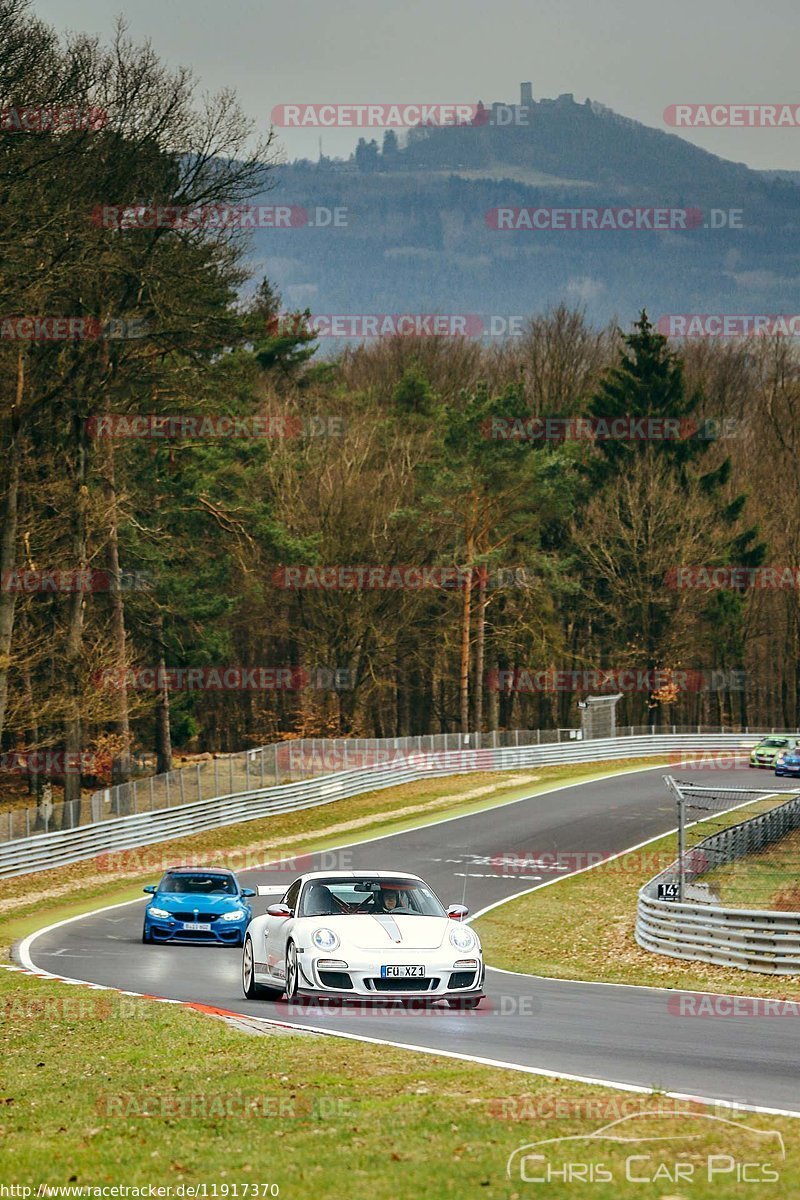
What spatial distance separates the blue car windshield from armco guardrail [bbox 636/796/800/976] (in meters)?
6.68

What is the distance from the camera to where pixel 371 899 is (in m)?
15.8

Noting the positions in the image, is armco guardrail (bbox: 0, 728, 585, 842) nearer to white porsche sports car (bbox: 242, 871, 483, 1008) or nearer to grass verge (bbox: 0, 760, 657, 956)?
grass verge (bbox: 0, 760, 657, 956)

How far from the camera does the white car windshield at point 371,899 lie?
1558 centimetres

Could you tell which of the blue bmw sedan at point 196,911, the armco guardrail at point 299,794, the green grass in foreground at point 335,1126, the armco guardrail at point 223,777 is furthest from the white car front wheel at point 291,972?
the armco guardrail at point 223,777

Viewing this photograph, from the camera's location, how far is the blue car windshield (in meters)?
24.7

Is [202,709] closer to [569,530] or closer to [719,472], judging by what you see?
[569,530]

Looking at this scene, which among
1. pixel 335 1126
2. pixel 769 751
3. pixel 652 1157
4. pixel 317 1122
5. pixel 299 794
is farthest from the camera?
pixel 769 751

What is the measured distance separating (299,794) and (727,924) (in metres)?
28.6

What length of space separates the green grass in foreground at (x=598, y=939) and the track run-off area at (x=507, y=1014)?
0.71m

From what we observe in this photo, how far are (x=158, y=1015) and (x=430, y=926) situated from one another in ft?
8.85

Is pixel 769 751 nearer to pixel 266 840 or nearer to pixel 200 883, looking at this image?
pixel 266 840

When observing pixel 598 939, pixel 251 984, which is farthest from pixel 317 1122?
pixel 598 939

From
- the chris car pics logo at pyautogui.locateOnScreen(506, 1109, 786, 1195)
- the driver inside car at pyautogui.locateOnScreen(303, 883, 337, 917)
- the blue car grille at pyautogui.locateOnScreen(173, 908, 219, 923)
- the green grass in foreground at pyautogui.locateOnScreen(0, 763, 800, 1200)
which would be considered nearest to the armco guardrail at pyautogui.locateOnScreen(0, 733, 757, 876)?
the blue car grille at pyautogui.locateOnScreen(173, 908, 219, 923)

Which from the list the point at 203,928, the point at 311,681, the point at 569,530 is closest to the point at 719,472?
the point at 569,530
